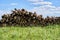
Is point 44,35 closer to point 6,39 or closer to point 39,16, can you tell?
point 6,39

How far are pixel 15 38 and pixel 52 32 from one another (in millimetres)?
1727

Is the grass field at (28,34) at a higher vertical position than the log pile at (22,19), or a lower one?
lower

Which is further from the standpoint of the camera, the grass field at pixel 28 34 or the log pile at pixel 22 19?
the log pile at pixel 22 19

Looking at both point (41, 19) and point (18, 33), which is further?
point (41, 19)

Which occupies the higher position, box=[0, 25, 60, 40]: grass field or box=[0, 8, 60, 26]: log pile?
box=[0, 8, 60, 26]: log pile

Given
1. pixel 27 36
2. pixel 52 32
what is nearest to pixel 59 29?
pixel 52 32

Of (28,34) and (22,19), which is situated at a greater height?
(22,19)

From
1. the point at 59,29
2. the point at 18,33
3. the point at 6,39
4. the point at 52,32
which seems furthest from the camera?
the point at 59,29

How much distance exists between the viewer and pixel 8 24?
9461 millimetres

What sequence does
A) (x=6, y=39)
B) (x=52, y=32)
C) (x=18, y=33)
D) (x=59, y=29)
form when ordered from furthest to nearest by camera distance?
(x=59, y=29), (x=52, y=32), (x=18, y=33), (x=6, y=39)

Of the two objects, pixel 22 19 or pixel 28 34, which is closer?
pixel 28 34

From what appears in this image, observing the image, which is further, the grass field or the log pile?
the log pile

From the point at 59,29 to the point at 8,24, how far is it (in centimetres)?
237

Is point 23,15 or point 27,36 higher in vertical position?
point 23,15
